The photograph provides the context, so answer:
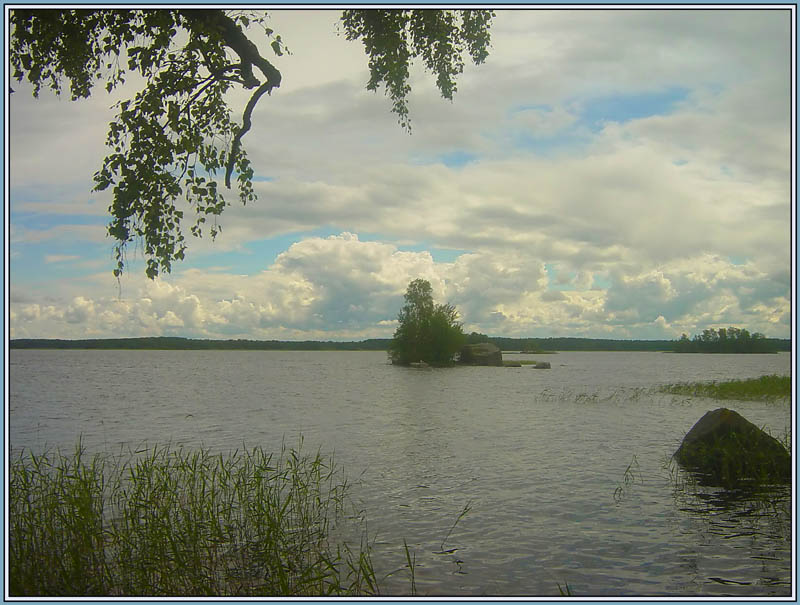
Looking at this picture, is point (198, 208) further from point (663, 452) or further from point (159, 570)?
point (663, 452)

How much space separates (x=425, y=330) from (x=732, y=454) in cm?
8956

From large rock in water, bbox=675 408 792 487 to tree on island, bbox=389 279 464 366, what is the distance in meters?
86.5

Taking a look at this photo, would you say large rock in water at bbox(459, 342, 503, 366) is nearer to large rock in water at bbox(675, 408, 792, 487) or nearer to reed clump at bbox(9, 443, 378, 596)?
large rock in water at bbox(675, 408, 792, 487)

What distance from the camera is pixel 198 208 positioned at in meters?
11.3

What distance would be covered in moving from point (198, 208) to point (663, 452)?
18032 millimetres

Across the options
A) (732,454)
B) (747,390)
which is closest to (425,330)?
(747,390)

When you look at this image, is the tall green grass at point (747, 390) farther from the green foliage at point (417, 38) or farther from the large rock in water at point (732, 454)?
the green foliage at point (417, 38)

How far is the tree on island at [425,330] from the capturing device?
349 feet

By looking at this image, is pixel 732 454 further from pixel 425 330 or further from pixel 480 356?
pixel 480 356

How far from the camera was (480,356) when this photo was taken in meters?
119

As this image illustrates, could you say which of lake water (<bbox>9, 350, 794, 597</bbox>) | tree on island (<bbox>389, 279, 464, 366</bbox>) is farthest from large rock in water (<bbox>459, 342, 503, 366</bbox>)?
lake water (<bbox>9, 350, 794, 597</bbox>)

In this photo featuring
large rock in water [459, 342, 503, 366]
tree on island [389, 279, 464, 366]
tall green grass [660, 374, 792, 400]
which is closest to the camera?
tall green grass [660, 374, 792, 400]

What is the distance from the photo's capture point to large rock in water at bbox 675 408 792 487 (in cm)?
1725

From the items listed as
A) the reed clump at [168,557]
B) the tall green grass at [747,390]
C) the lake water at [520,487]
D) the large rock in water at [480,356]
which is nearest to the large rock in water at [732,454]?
→ the lake water at [520,487]
